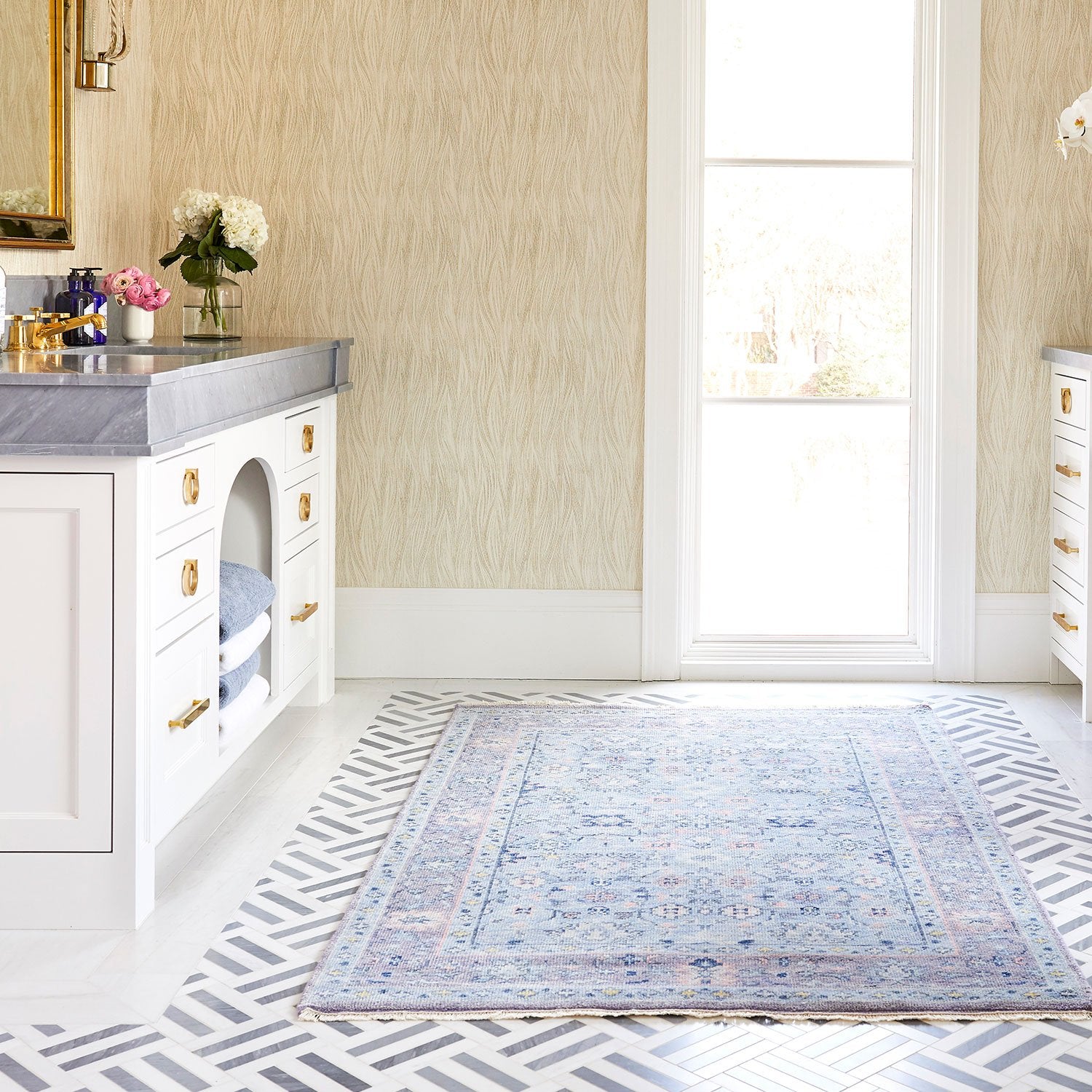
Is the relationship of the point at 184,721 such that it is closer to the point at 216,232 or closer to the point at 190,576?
the point at 190,576

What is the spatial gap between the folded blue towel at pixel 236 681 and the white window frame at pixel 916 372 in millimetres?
1379

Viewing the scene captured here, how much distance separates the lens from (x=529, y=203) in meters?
3.87

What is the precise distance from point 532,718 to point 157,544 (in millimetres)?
1469

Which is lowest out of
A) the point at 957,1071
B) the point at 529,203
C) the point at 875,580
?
the point at 957,1071

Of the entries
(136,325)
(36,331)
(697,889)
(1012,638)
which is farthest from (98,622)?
(1012,638)

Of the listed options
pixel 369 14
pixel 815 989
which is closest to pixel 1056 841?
pixel 815 989

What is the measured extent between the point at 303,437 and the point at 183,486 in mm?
992

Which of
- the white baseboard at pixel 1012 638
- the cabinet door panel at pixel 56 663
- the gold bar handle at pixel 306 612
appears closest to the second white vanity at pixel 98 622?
the cabinet door panel at pixel 56 663

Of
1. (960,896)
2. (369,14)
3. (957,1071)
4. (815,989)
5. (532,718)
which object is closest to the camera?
(957,1071)

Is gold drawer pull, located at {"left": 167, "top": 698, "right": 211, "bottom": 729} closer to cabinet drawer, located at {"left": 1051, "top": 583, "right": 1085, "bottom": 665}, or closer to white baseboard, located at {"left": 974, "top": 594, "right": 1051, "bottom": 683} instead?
cabinet drawer, located at {"left": 1051, "top": 583, "right": 1085, "bottom": 665}

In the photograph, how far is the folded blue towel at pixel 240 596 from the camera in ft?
8.98

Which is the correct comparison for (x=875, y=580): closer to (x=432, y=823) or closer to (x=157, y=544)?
(x=432, y=823)

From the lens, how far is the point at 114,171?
3.64 m

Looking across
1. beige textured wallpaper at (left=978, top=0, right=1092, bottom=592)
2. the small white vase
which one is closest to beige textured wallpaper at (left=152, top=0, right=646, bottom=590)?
the small white vase
